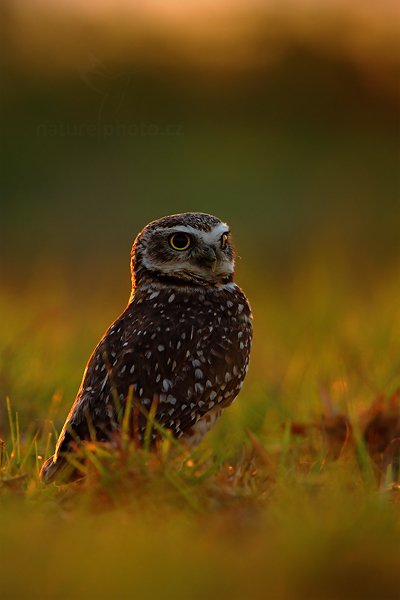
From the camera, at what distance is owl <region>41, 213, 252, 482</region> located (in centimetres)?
475

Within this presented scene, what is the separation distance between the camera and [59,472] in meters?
4.39

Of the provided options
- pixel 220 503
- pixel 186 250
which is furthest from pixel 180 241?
pixel 220 503

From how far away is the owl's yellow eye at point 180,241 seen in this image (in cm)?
518

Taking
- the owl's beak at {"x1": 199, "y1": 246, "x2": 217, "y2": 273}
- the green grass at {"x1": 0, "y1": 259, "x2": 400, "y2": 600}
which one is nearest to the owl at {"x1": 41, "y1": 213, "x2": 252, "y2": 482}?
the owl's beak at {"x1": 199, "y1": 246, "x2": 217, "y2": 273}

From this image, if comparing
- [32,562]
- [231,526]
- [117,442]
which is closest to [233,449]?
[117,442]

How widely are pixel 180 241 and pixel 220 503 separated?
166 cm

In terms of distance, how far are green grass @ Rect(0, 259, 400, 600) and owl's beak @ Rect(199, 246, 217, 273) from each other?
35.1 inches

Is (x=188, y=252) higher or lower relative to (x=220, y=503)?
higher

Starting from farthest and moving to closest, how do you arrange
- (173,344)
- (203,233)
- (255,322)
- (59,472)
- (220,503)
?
(255,322) → (203,233) → (173,344) → (59,472) → (220,503)

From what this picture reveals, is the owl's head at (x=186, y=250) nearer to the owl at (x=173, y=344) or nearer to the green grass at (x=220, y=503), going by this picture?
the owl at (x=173, y=344)

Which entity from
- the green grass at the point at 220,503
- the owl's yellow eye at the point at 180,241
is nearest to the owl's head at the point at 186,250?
the owl's yellow eye at the point at 180,241

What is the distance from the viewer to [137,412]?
473 centimetres

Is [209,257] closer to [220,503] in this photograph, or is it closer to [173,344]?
[173,344]

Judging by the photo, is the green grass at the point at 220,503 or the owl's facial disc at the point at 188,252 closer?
the green grass at the point at 220,503
